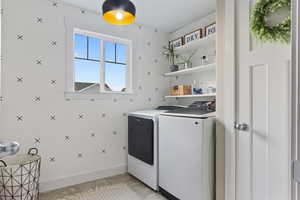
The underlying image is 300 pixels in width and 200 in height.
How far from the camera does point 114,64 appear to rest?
9.20 feet

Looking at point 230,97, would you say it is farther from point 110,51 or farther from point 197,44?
point 110,51

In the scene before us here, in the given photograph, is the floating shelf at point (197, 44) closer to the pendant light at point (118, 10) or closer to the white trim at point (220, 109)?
the white trim at point (220, 109)

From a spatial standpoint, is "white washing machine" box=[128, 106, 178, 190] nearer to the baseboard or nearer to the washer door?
the washer door

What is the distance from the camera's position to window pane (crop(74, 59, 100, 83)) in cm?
251

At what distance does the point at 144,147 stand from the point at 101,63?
1.36 m

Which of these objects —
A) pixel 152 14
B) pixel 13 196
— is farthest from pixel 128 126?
pixel 152 14

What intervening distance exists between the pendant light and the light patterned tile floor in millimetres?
1846

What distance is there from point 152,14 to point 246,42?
156cm

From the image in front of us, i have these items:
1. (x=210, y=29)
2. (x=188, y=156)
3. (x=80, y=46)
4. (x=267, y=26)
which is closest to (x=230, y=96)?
(x=267, y=26)

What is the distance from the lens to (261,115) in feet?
4.32

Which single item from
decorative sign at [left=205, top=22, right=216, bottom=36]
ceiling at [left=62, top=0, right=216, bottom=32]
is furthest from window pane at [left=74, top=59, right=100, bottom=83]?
decorative sign at [left=205, top=22, right=216, bottom=36]

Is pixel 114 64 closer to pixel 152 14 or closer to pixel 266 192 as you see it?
pixel 152 14

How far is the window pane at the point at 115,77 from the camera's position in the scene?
2734 millimetres

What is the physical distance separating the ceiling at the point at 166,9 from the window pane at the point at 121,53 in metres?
0.46
